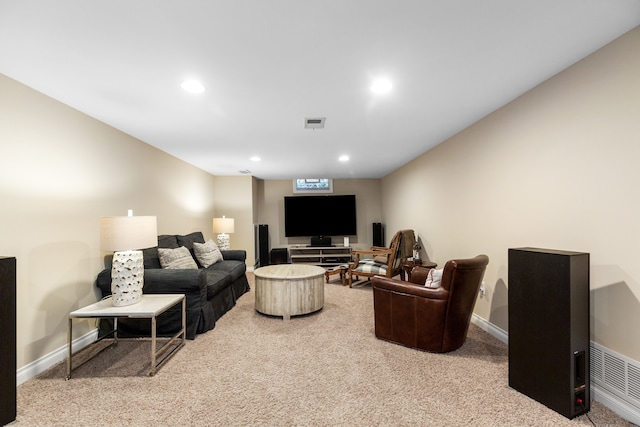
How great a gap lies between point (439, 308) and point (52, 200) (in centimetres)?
349

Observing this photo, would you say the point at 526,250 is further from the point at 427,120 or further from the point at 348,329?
the point at 348,329

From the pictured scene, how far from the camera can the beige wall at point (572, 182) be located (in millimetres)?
1681

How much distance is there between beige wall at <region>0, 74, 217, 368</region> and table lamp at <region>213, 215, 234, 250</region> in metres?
2.09

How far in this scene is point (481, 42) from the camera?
1696mm

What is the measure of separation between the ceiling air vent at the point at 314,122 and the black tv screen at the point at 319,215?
Answer: 3849 millimetres

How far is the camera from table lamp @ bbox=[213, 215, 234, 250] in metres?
5.40

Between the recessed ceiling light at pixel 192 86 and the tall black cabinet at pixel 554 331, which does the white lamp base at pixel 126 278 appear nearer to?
the recessed ceiling light at pixel 192 86

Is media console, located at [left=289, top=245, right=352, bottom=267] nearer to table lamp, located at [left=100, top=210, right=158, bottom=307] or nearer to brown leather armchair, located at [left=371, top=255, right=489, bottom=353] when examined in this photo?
brown leather armchair, located at [left=371, top=255, right=489, bottom=353]

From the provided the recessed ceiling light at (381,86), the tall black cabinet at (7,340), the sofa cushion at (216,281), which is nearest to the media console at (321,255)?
the sofa cushion at (216,281)

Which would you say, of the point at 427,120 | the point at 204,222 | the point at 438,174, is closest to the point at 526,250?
the point at 427,120

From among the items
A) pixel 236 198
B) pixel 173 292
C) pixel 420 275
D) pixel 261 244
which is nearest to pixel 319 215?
pixel 261 244

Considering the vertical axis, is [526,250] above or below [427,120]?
below

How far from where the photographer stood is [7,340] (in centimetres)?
170

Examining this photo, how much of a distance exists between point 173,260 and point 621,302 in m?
4.04
